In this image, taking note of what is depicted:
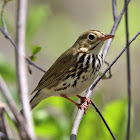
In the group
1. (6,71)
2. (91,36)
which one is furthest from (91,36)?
(6,71)

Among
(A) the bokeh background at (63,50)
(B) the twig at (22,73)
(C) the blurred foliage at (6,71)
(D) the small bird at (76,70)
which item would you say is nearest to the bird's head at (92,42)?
(D) the small bird at (76,70)

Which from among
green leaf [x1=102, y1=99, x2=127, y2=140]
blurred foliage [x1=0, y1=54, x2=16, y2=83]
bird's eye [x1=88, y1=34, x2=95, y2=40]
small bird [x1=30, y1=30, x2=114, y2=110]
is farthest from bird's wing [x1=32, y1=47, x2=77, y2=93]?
green leaf [x1=102, y1=99, x2=127, y2=140]

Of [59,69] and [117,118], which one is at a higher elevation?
[59,69]

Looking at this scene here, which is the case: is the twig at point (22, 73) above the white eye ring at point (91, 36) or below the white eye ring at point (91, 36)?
above

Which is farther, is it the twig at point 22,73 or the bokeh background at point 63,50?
the bokeh background at point 63,50

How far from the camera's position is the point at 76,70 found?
2658 millimetres

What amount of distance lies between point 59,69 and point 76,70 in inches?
9.7

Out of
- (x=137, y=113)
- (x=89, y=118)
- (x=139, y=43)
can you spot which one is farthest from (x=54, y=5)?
(x=89, y=118)

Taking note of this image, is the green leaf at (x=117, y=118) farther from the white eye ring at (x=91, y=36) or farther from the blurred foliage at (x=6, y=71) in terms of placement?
the blurred foliage at (x=6, y=71)

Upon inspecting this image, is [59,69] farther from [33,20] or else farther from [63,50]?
[63,50]

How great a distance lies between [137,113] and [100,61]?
2964mm

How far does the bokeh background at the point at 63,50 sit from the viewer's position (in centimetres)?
243

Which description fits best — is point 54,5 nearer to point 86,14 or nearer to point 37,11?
point 86,14

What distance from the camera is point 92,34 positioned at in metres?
2.73
